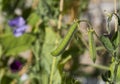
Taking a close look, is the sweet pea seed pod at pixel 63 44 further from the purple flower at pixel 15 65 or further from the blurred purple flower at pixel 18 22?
the purple flower at pixel 15 65

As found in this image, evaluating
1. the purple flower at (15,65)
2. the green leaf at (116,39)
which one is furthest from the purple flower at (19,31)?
the green leaf at (116,39)

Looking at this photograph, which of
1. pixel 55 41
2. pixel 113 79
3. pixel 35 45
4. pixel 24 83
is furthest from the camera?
pixel 24 83

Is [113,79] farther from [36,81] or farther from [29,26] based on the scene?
[29,26]

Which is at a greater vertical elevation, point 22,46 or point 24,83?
point 22,46

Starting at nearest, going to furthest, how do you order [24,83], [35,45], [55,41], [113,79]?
1. [113,79]
2. [55,41]
3. [35,45]
4. [24,83]

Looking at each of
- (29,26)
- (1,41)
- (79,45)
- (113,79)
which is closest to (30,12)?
(29,26)

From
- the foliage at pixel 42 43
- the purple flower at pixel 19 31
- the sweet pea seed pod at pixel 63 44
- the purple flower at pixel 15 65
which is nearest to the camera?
the sweet pea seed pod at pixel 63 44

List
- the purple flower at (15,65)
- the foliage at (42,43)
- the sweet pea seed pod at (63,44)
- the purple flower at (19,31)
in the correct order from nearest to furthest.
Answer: the sweet pea seed pod at (63,44)
the foliage at (42,43)
the purple flower at (19,31)
the purple flower at (15,65)

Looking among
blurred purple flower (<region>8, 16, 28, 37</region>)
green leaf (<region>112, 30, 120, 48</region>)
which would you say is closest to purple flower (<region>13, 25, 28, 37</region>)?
blurred purple flower (<region>8, 16, 28, 37</region>)
